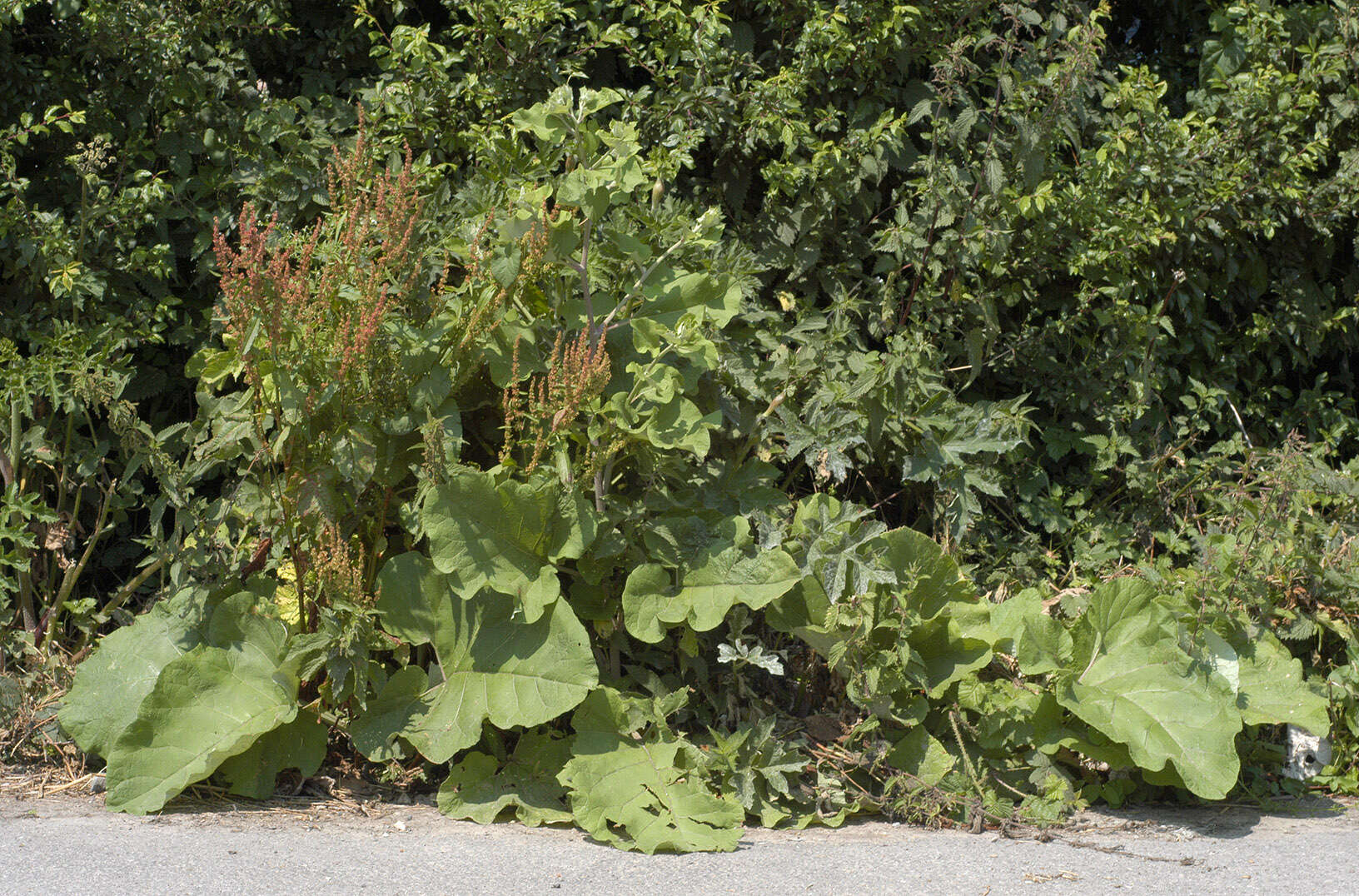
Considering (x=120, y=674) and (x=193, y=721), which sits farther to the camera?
(x=120, y=674)

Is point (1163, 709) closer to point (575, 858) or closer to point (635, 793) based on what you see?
point (635, 793)

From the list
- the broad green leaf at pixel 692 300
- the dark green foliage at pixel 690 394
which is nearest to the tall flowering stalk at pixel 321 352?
the dark green foliage at pixel 690 394

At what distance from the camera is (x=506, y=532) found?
3178 millimetres

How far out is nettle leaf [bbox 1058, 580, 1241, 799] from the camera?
3.07 meters

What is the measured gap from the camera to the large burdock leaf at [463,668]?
3062mm

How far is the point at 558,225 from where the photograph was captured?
3.28 metres

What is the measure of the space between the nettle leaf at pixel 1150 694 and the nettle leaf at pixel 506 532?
1388mm

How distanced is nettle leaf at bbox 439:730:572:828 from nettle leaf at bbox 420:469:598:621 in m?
0.38

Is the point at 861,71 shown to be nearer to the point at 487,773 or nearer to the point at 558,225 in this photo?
the point at 558,225

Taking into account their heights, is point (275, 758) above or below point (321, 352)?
below

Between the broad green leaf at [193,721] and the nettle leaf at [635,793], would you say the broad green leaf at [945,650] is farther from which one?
the broad green leaf at [193,721]

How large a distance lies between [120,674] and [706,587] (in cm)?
162

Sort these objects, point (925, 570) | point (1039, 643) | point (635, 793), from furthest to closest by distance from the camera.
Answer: point (925, 570) → point (1039, 643) → point (635, 793)

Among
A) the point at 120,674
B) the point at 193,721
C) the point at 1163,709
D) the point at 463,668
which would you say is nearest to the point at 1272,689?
the point at 1163,709
